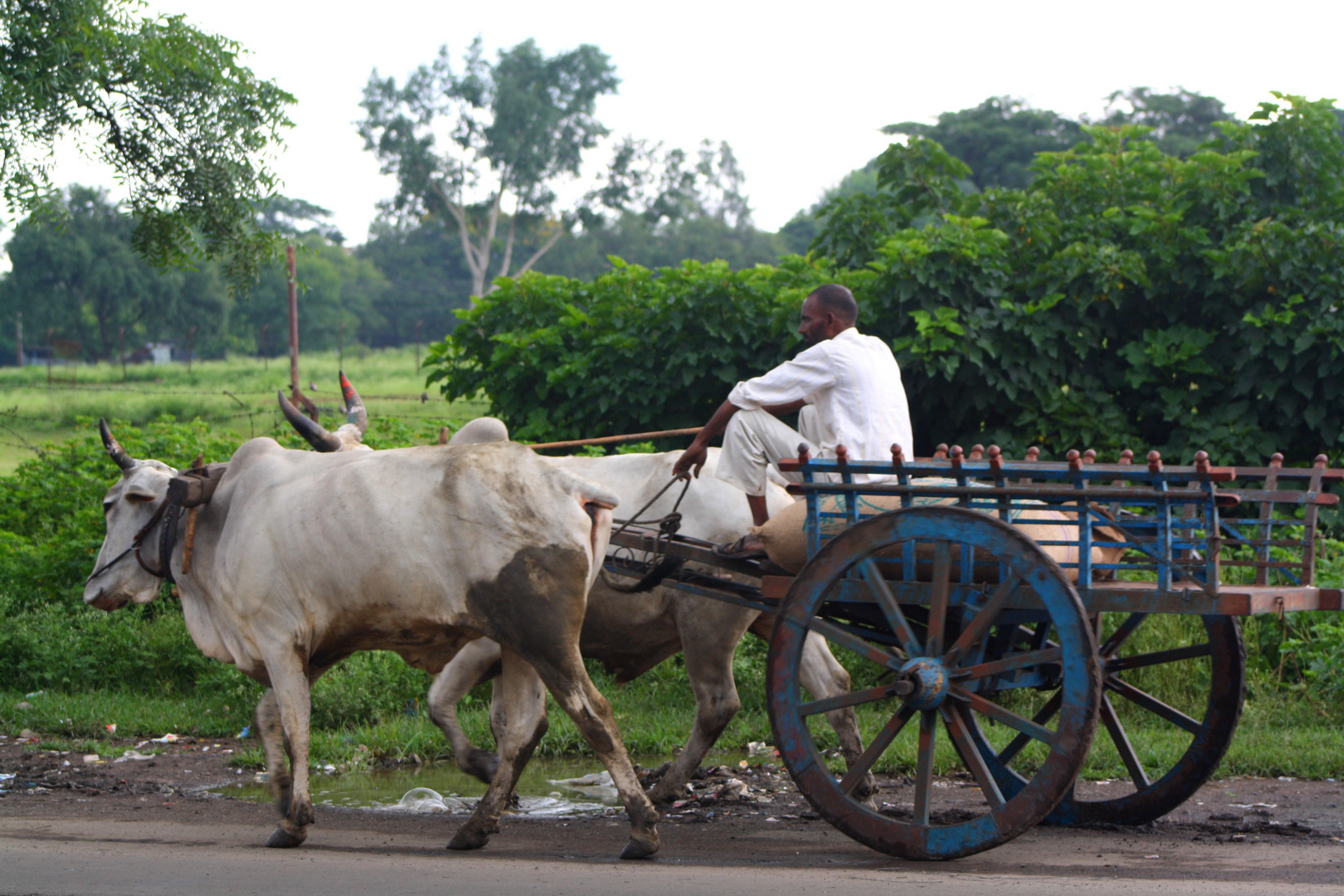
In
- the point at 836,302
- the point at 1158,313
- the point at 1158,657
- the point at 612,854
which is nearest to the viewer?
the point at 612,854

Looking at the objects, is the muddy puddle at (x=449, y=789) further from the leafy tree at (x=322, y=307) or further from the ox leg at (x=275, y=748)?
the leafy tree at (x=322, y=307)

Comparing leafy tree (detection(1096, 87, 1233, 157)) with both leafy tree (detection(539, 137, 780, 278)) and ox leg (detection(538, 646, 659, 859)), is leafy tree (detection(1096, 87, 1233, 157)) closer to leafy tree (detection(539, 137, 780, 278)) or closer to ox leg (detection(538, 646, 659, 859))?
leafy tree (detection(539, 137, 780, 278))

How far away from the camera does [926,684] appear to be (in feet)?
13.7

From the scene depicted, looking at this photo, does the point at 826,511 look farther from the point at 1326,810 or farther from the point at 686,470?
the point at 1326,810

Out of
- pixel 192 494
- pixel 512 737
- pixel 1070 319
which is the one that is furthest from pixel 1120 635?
pixel 1070 319

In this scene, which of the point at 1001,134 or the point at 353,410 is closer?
the point at 353,410

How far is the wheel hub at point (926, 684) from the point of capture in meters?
4.19

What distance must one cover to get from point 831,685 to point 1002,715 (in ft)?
6.19

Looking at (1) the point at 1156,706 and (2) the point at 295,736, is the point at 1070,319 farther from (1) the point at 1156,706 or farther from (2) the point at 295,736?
(2) the point at 295,736

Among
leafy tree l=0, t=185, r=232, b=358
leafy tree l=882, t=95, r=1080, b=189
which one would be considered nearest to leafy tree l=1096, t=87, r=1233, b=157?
leafy tree l=882, t=95, r=1080, b=189

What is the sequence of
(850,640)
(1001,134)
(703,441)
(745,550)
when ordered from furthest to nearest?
(1001,134), (703,441), (745,550), (850,640)

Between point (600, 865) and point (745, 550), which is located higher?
point (745, 550)

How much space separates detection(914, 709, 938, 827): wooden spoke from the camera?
4207 mm

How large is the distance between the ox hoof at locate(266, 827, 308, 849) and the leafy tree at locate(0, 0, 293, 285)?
7001mm
